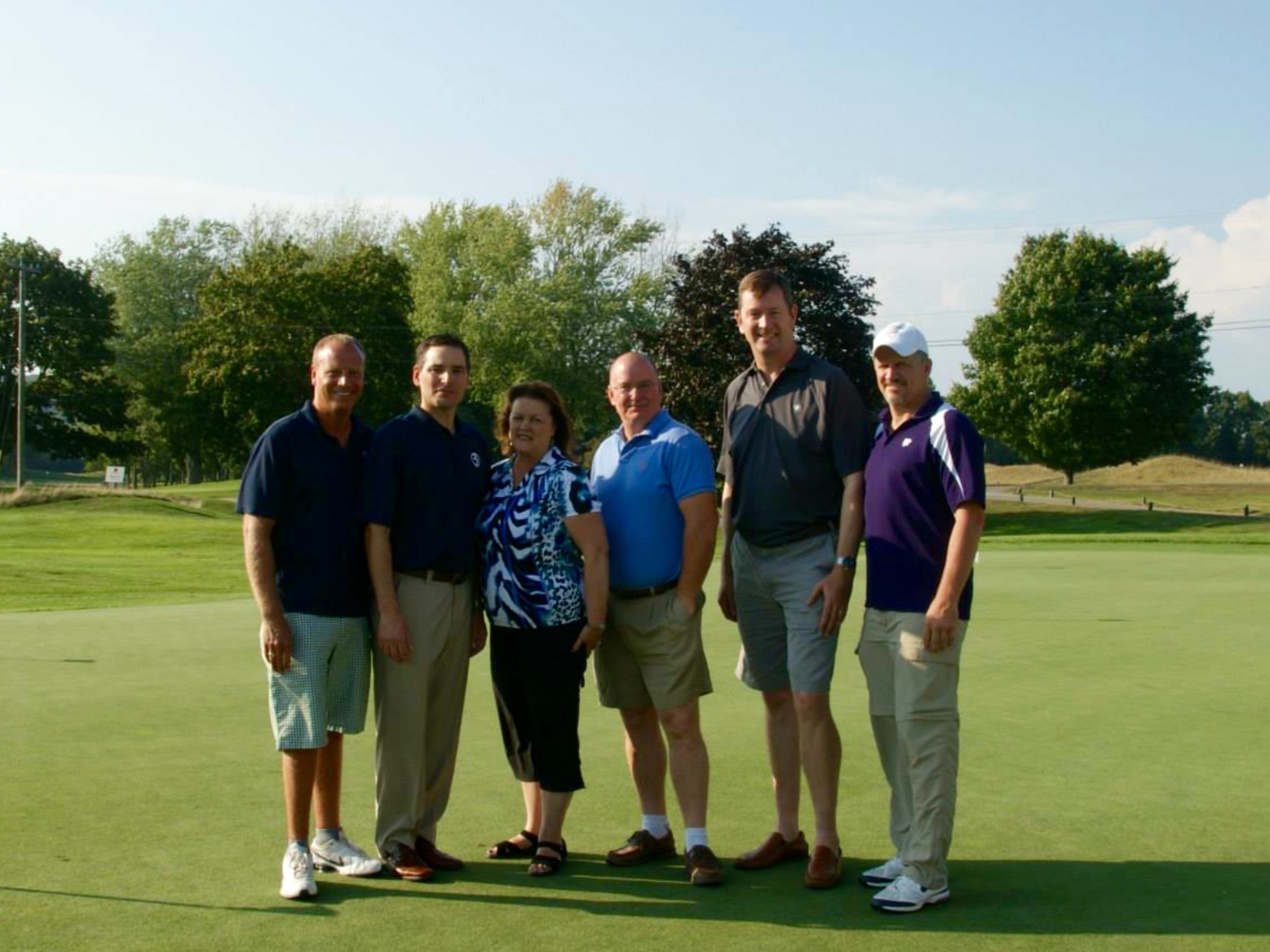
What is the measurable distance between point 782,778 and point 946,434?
1.52 m

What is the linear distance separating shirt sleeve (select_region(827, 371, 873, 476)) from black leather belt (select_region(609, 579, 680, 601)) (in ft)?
2.52

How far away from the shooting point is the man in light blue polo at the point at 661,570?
546 centimetres

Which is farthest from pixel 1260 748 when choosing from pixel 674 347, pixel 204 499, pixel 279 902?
pixel 204 499

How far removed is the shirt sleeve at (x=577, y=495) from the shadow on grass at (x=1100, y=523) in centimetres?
3452

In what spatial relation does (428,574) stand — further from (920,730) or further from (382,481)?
(920,730)

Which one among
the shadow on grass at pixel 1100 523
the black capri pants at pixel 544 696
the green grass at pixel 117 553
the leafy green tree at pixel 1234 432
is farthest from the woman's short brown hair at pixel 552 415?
the leafy green tree at pixel 1234 432

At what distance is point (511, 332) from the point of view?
60.0 m

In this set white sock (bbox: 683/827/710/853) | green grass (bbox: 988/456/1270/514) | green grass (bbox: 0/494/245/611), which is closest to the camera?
white sock (bbox: 683/827/710/853)

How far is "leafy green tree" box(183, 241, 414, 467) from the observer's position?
190 feet

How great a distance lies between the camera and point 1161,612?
14094 millimetres

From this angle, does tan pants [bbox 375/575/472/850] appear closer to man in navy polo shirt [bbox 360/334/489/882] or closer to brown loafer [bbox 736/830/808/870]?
man in navy polo shirt [bbox 360/334/489/882]

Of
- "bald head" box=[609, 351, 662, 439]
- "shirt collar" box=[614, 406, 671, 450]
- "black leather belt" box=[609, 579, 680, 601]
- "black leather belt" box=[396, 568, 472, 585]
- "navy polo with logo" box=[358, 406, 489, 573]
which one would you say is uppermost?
"bald head" box=[609, 351, 662, 439]

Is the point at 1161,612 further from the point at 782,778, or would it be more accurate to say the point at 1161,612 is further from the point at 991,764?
the point at 782,778

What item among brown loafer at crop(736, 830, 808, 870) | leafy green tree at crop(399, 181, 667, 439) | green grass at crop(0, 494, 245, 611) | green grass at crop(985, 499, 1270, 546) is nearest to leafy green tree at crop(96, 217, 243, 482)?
leafy green tree at crop(399, 181, 667, 439)
